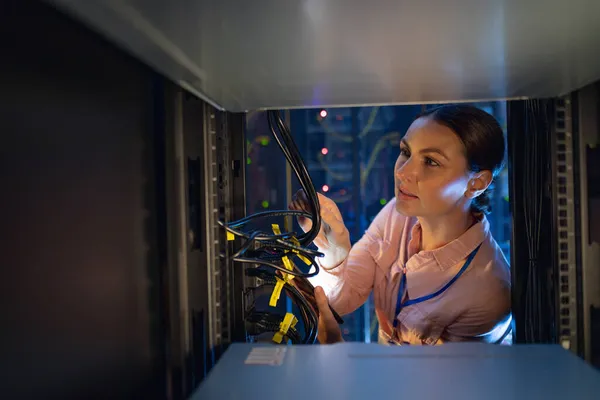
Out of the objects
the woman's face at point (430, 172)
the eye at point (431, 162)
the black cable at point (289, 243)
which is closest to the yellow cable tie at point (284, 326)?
the black cable at point (289, 243)

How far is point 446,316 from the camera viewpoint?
4.24ft

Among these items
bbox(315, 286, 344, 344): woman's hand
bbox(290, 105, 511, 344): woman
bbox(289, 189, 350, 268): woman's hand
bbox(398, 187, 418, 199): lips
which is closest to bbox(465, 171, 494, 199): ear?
bbox(290, 105, 511, 344): woman

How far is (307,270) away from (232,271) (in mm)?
212

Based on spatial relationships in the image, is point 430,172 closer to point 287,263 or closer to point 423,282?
point 423,282

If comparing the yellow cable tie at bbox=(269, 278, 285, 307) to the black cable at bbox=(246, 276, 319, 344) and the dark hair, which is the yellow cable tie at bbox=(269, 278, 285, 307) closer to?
the black cable at bbox=(246, 276, 319, 344)

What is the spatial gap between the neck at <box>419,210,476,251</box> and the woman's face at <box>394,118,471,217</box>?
2 cm

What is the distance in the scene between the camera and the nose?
1295mm

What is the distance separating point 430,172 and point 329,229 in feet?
1.01

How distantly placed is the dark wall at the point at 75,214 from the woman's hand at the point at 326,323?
0.56 metres

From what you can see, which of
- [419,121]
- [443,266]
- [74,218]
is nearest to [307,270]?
[443,266]

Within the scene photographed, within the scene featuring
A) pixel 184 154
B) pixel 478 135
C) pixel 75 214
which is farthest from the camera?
pixel 478 135

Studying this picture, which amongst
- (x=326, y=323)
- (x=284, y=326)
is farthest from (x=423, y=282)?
(x=284, y=326)

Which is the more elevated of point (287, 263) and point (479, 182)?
point (479, 182)

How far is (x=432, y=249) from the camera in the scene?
1322 mm
